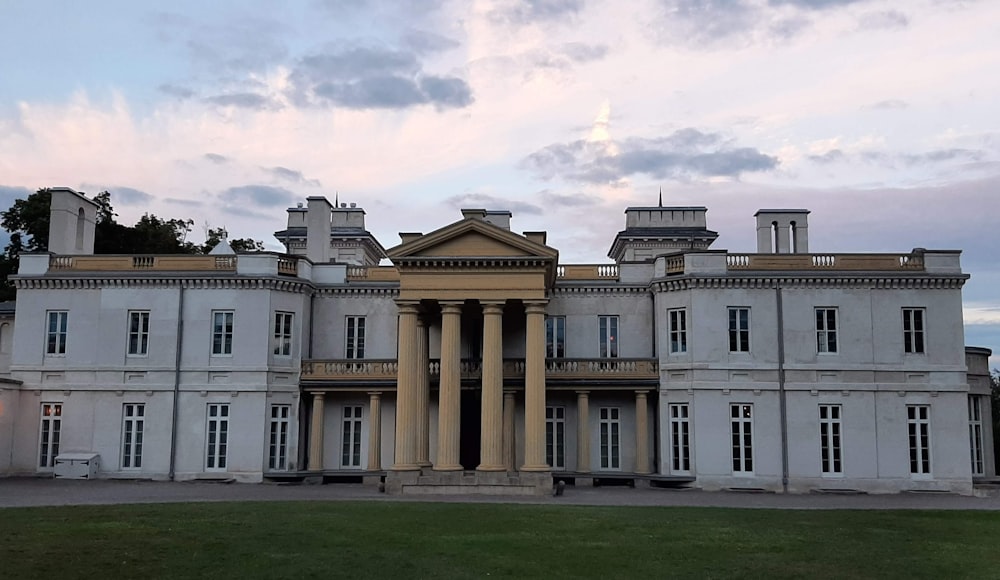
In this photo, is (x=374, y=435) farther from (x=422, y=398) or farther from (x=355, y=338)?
(x=422, y=398)

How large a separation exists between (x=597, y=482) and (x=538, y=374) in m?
6.70

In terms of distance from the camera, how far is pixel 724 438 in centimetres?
3553

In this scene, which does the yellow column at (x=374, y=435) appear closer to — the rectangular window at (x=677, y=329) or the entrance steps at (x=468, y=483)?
the entrance steps at (x=468, y=483)

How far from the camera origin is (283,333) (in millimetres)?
37750

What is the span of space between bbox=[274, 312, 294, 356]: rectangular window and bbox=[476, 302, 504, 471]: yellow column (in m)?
9.46

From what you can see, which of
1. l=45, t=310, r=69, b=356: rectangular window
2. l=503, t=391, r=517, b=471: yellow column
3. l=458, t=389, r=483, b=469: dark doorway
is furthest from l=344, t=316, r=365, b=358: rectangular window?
l=45, t=310, r=69, b=356: rectangular window

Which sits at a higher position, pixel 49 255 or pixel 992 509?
pixel 49 255

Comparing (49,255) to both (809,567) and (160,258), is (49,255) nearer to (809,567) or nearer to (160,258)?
(160,258)

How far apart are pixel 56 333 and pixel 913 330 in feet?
115

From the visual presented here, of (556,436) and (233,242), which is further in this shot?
(233,242)

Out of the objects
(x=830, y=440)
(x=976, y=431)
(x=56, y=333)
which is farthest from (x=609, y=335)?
(x=56, y=333)

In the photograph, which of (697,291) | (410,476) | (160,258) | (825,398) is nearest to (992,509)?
(825,398)

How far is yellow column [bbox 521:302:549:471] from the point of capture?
32.3 m

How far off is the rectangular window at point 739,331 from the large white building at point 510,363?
8cm
